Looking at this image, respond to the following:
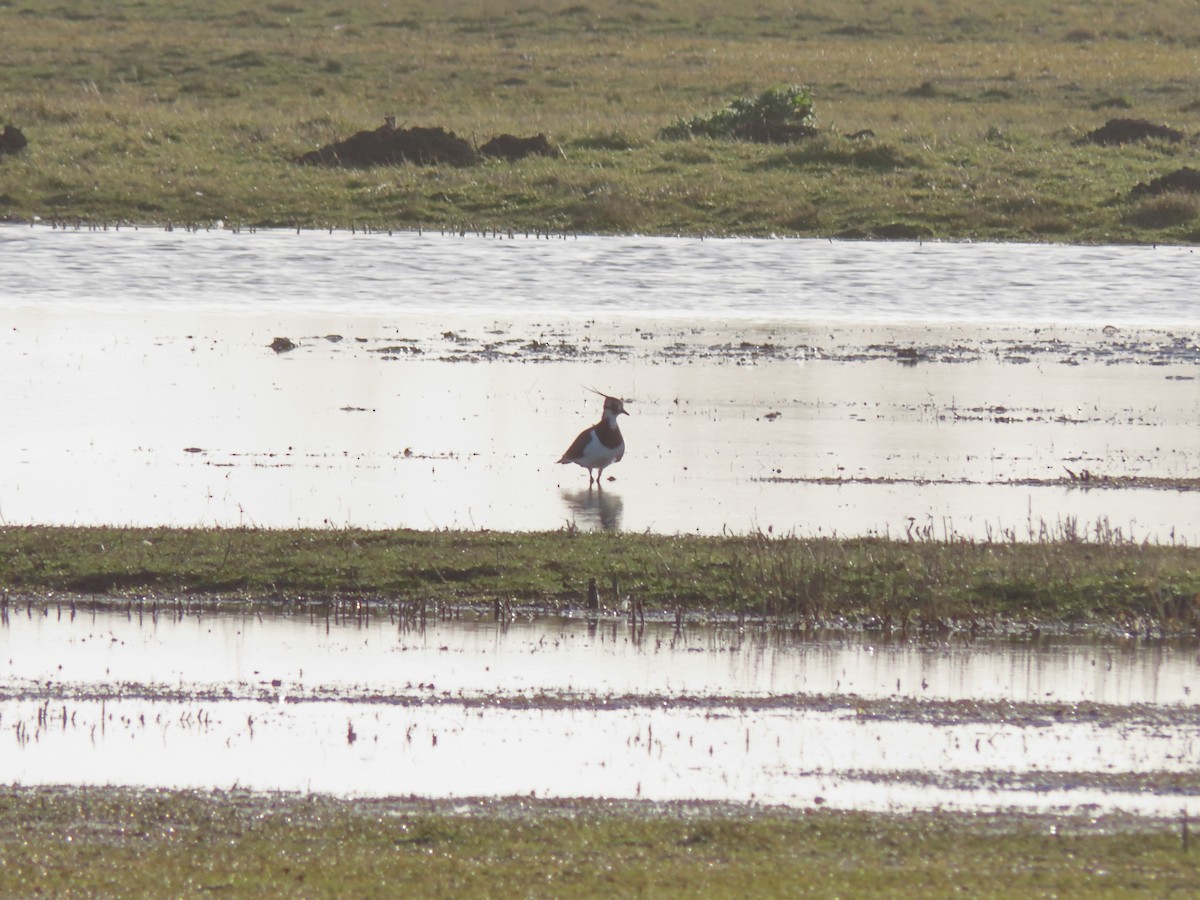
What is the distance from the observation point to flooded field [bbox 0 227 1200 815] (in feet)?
29.6

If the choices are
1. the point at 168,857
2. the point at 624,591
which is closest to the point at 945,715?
the point at 624,591

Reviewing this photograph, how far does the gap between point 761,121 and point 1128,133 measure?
22.1ft

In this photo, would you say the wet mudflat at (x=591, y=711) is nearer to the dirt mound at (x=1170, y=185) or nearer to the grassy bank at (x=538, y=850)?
the grassy bank at (x=538, y=850)

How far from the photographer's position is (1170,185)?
32.4 m

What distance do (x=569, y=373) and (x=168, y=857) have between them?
14.1 meters

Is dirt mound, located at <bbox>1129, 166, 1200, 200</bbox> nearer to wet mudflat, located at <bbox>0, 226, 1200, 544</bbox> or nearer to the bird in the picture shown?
wet mudflat, located at <bbox>0, 226, 1200, 544</bbox>

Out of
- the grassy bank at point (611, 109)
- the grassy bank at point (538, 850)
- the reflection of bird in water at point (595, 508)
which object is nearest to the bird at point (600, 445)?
the reflection of bird in water at point (595, 508)

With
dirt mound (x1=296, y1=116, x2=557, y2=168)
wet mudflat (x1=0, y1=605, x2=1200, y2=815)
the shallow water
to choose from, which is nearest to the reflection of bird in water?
the shallow water

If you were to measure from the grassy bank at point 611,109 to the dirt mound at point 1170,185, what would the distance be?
436mm

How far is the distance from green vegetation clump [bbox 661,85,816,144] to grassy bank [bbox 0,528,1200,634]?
2517 cm

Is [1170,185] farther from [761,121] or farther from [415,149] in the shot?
[415,149]

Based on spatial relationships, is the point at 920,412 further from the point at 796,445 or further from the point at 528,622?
the point at 528,622

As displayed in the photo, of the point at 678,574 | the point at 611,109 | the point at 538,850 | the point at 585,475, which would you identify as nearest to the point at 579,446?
the point at 585,475

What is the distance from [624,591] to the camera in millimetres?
11961
